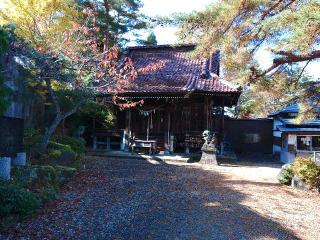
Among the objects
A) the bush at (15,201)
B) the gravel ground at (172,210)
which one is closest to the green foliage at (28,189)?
the bush at (15,201)

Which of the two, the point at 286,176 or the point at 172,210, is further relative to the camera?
the point at 286,176

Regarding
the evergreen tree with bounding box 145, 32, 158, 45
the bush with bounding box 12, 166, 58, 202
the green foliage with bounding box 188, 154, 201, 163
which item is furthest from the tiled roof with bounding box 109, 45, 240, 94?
the evergreen tree with bounding box 145, 32, 158, 45

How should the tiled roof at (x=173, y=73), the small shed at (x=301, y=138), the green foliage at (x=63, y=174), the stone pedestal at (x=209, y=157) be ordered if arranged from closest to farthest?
1. the green foliage at (x=63, y=174)
2. the stone pedestal at (x=209, y=157)
3. the tiled roof at (x=173, y=73)
4. the small shed at (x=301, y=138)

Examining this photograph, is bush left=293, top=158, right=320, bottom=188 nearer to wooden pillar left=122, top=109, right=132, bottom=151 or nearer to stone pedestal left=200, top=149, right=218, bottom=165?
stone pedestal left=200, top=149, right=218, bottom=165

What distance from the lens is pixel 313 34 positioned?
596 centimetres

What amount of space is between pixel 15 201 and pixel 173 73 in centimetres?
1189

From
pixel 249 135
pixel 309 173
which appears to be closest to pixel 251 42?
pixel 309 173

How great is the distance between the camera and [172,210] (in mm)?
6676

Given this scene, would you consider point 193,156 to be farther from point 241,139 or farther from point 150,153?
point 241,139

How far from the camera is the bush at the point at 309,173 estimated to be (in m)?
9.33

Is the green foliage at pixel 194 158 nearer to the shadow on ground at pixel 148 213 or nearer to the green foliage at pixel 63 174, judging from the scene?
the shadow on ground at pixel 148 213

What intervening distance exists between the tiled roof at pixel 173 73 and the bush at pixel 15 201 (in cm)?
731

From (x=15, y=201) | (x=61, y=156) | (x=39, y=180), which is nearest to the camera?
(x=15, y=201)

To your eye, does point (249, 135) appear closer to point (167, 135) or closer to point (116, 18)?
point (167, 135)
